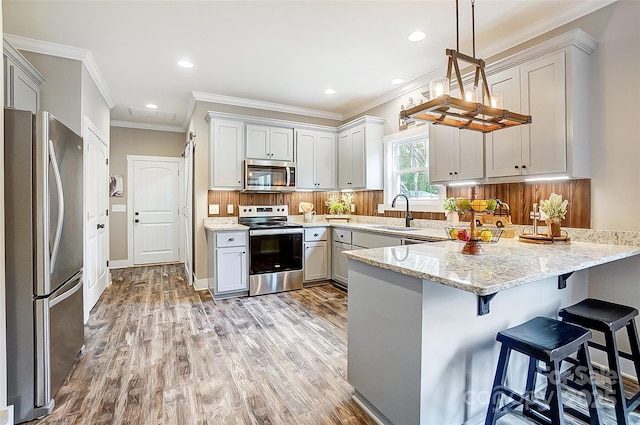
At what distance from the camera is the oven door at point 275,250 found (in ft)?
13.8

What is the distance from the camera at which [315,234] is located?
4605mm

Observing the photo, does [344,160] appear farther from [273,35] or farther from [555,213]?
[555,213]

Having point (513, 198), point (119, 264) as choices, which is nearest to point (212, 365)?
point (513, 198)

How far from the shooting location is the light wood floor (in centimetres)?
189

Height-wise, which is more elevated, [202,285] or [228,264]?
[228,264]

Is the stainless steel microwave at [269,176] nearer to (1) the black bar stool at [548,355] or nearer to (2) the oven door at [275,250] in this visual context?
(2) the oven door at [275,250]

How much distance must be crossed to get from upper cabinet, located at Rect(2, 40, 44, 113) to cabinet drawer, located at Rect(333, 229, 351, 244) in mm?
3591

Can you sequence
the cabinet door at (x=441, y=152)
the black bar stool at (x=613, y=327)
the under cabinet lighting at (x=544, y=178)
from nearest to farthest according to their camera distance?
1. the black bar stool at (x=613, y=327)
2. the under cabinet lighting at (x=544, y=178)
3. the cabinet door at (x=441, y=152)

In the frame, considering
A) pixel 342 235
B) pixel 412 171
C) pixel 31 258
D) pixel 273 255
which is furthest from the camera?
pixel 342 235

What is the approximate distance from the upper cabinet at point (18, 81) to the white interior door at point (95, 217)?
1.92 feet

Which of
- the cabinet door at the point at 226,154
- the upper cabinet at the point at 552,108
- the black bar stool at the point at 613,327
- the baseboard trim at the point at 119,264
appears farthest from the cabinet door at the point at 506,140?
the baseboard trim at the point at 119,264

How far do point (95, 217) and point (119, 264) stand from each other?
99.1 inches

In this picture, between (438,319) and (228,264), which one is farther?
(228,264)

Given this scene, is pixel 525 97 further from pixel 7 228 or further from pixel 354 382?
pixel 7 228
